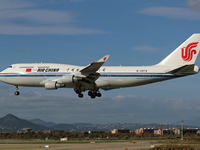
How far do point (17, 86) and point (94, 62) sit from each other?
2076 centimetres

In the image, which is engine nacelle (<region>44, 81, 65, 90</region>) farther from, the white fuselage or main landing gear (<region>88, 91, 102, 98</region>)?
main landing gear (<region>88, 91, 102, 98</region>)

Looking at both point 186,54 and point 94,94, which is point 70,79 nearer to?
point 94,94

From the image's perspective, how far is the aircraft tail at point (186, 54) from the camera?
6844cm

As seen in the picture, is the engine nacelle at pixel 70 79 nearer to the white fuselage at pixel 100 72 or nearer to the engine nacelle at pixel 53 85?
the white fuselage at pixel 100 72

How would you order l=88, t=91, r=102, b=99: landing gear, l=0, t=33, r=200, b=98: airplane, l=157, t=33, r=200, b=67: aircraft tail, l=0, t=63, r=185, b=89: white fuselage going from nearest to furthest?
l=0, t=33, r=200, b=98: airplane < l=0, t=63, r=185, b=89: white fuselage < l=157, t=33, r=200, b=67: aircraft tail < l=88, t=91, r=102, b=99: landing gear

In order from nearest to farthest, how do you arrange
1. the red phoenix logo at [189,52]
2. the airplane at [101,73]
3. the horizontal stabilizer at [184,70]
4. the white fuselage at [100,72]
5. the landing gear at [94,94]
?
the horizontal stabilizer at [184,70] → the airplane at [101,73] → the white fuselage at [100,72] → the red phoenix logo at [189,52] → the landing gear at [94,94]

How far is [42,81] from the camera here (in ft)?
235

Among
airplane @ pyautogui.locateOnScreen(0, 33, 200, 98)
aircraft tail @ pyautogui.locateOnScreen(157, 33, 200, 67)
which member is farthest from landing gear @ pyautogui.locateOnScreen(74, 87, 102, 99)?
aircraft tail @ pyautogui.locateOnScreen(157, 33, 200, 67)

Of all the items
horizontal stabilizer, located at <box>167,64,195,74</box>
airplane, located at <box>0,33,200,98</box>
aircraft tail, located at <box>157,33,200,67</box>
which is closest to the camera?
horizontal stabilizer, located at <box>167,64,195,74</box>

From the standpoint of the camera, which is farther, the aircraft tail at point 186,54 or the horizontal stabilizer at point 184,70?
the aircraft tail at point 186,54

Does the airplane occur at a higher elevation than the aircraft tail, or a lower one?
A: lower

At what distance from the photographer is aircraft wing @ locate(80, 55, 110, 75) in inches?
2445

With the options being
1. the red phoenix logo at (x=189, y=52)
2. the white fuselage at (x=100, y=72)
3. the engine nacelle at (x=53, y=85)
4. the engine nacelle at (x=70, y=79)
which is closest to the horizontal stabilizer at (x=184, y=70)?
the white fuselage at (x=100, y=72)

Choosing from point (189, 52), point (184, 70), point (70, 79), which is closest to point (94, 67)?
point (70, 79)
